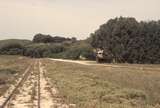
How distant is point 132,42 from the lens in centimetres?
8656

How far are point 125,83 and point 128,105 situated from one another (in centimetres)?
985

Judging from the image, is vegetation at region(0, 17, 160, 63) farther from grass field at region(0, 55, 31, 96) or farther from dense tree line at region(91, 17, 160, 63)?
grass field at region(0, 55, 31, 96)

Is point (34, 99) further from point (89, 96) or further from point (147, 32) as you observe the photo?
point (147, 32)

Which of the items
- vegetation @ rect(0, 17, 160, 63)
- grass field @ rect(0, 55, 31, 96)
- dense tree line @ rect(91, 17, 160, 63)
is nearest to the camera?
grass field @ rect(0, 55, 31, 96)

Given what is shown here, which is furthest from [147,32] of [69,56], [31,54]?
[31,54]

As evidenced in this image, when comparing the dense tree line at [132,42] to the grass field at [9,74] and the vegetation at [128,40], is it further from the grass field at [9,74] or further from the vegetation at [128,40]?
the grass field at [9,74]

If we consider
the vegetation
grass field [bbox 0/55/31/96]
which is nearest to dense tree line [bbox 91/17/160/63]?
the vegetation

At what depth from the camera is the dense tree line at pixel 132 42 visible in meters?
85.4

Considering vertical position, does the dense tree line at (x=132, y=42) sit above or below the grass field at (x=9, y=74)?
above

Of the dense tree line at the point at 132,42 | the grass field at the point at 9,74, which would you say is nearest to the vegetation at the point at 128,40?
the dense tree line at the point at 132,42

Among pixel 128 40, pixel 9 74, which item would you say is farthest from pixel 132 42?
pixel 9 74

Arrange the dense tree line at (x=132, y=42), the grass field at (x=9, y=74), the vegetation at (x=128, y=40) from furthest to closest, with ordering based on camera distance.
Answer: the vegetation at (x=128, y=40)
the dense tree line at (x=132, y=42)
the grass field at (x=9, y=74)

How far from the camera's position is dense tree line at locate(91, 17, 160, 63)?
85.4m

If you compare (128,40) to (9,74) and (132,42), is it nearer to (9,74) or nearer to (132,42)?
(132,42)
